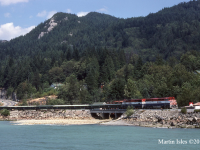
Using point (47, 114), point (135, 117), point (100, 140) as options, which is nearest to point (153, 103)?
point (135, 117)

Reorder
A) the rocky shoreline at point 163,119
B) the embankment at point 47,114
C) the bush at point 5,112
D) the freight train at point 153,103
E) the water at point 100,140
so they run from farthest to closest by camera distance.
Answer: the bush at point 5,112 → the embankment at point 47,114 → the freight train at point 153,103 → the rocky shoreline at point 163,119 → the water at point 100,140

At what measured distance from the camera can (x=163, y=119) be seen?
57.0m

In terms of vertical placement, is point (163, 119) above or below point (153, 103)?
below

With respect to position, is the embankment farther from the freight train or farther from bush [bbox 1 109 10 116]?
the freight train

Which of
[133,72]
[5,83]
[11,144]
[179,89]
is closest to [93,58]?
[133,72]

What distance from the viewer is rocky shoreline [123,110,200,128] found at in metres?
52.1

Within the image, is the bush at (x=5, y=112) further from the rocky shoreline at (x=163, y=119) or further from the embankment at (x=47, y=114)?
the rocky shoreline at (x=163, y=119)

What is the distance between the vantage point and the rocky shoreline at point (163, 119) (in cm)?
5209

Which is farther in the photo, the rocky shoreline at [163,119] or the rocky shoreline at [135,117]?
the rocky shoreline at [135,117]

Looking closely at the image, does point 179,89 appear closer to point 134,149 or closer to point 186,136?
point 186,136

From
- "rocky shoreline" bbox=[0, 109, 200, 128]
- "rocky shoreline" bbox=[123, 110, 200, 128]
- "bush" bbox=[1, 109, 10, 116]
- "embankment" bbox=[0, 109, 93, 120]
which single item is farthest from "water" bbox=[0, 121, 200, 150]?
"bush" bbox=[1, 109, 10, 116]

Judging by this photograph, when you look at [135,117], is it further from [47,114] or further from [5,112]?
[5,112]

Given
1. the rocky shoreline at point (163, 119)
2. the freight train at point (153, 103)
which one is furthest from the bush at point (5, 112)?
the rocky shoreline at point (163, 119)

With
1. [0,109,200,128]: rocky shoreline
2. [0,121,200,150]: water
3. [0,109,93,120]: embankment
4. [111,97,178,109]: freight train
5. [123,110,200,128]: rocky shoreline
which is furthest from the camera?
[0,109,93,120]: embankment
